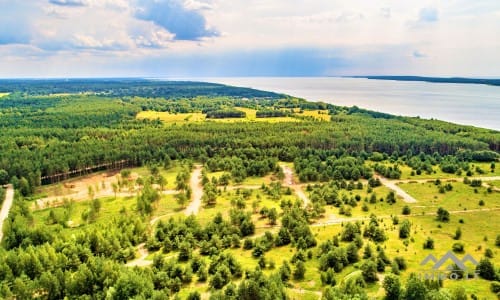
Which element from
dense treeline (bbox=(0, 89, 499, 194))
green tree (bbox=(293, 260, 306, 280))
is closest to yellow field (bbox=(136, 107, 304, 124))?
dense treeline (bbox=(0, 89, 499, 194))

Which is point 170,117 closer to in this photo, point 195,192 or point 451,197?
point 195,192

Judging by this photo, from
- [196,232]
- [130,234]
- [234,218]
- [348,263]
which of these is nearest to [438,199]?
[348,263]

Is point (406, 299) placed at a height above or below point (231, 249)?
above

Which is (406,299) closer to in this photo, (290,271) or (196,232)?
(290,271)

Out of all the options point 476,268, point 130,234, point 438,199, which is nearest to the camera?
point 476,268

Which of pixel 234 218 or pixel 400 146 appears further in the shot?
pixel 400 146

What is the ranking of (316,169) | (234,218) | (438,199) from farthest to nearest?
(316,169) < (438,199) < (234,218)
